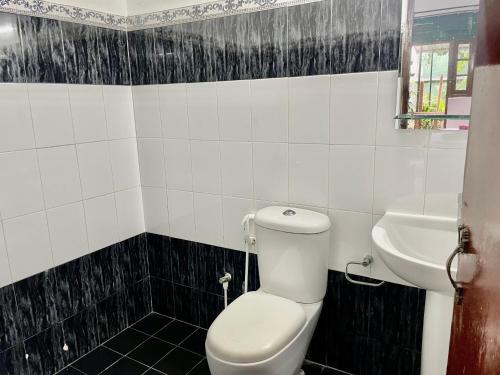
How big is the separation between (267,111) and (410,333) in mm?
1194

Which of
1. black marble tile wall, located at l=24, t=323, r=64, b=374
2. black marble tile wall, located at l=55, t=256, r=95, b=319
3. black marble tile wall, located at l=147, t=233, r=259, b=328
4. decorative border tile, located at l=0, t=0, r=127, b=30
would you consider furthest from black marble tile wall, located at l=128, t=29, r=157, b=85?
black marble tile wall, located at l=24, t=323, r=64, b=374

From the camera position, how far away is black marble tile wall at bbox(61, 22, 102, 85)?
188cm

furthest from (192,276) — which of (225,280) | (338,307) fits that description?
(338,307)

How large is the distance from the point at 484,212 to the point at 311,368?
1618mm

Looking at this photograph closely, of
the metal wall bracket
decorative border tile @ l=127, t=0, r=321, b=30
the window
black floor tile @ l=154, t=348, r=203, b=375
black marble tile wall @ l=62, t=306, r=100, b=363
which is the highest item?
decorative border tile @ l=127, t=0, r=321, b=30

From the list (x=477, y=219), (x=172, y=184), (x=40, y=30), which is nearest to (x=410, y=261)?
(x=477, y=219)

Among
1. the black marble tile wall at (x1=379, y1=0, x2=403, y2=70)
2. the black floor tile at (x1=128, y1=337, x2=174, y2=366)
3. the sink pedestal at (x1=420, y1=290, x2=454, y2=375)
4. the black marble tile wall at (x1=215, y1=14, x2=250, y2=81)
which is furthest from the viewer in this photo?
the black floor tile at (x1=128, y1=337, x2=174, y2=366)

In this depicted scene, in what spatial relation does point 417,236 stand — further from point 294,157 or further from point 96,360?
point 96,360

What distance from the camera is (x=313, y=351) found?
6.49 ft

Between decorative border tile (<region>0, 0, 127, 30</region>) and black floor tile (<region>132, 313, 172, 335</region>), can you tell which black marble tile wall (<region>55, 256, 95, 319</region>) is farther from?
decorative border tile (<region>0, 0, 127, 30</region>)

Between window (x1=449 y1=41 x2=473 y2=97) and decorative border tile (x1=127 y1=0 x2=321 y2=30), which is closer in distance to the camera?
window (x1=449 y1=41 x2=473 y2=97)

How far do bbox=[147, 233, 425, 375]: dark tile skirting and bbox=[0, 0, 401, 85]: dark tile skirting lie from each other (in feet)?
3.14

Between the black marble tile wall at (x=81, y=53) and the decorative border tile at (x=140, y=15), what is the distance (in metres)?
0.04

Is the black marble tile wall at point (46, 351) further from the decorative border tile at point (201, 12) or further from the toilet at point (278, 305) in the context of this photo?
the decorative border tile at point (201, 12)
